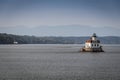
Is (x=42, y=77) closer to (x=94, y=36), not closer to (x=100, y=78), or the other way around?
(x=100, y=78)

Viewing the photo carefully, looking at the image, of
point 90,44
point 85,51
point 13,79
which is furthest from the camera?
point 85,51

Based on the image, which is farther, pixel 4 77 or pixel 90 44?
pixel 90 44

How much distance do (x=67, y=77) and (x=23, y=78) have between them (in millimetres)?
6238

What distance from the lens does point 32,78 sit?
40344 millimetres

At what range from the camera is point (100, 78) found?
40844 millimetres

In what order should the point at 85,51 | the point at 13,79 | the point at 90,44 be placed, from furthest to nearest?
the point at 85,51 < the point at 90,44 < the point at 13,79

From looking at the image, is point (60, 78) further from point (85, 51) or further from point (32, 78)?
point (85, 51)

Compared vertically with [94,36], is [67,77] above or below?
below

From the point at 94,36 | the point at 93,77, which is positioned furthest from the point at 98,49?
the point at 93,77

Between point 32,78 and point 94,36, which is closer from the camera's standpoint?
point 32,78

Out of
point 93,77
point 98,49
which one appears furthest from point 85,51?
point 93,77

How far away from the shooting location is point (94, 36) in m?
110

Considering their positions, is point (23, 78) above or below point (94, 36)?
below

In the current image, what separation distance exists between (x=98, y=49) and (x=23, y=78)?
73997 mm
